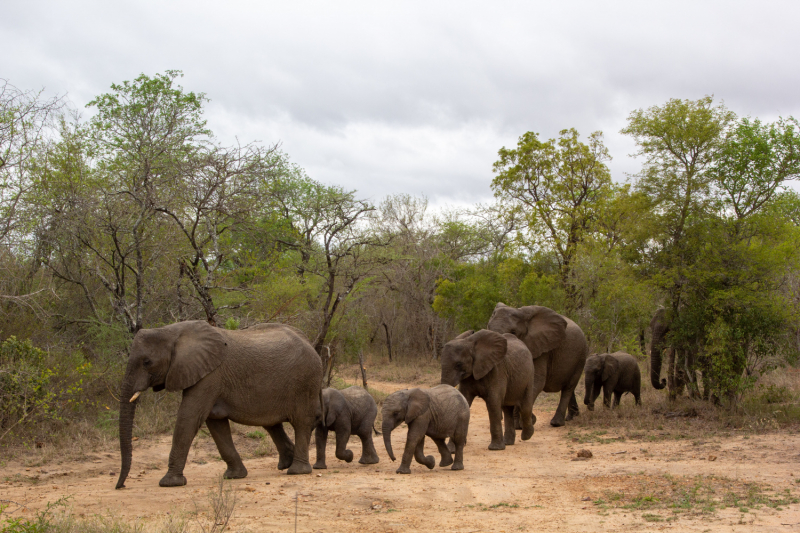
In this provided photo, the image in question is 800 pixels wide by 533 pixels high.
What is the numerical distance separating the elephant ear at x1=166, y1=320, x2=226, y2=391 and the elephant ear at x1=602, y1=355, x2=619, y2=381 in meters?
10.1

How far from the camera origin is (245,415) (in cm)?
891

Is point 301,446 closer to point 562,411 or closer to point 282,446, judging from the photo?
point 282,446

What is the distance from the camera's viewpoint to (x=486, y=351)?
11.8 metres

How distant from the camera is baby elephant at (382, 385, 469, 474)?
943cm

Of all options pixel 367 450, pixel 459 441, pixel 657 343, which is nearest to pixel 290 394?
pixel 367 450

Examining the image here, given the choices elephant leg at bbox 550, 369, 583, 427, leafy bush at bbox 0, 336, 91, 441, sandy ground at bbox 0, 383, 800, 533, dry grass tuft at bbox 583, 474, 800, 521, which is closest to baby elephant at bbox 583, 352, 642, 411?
elephant leg at bbox 550, 369, 583, 427

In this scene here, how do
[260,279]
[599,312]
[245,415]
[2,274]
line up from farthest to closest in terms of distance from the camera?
[599,312] < [260,279] < [2,274] < [245,415]

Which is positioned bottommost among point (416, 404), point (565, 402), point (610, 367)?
point (565, 402)

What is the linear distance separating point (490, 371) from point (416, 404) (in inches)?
112

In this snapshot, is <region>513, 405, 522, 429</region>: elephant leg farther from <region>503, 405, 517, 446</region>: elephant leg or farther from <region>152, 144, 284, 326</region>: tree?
<region>152, 144, 284, 326</region>: tree

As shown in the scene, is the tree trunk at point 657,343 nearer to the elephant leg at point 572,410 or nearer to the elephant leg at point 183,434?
the elephant leg at point 572,410

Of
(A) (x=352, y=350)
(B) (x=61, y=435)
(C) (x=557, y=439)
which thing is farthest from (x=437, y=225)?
(B) (x=61, y=435)

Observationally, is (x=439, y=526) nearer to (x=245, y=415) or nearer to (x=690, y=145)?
(x=245, y=415)

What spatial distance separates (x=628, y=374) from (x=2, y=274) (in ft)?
44.1
